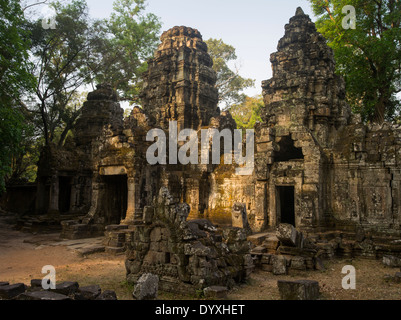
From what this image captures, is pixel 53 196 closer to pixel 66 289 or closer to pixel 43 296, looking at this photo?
pixel 66 289

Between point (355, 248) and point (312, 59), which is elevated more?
point (312, 59)

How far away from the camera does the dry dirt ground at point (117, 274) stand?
6219 mm

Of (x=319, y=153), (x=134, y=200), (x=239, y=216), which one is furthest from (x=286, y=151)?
(x=134, y=200)

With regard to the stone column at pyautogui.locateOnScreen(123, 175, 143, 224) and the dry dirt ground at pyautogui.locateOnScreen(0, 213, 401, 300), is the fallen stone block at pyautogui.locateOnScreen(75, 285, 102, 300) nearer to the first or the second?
the dry dirt ground at pyautogui.locateOnScreen(0, 213, 401, 300)

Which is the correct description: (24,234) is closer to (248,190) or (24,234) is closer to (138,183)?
→ (138,183)

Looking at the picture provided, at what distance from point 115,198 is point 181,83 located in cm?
661

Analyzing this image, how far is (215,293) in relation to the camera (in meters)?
5.60

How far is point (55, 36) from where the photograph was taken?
2061 cm

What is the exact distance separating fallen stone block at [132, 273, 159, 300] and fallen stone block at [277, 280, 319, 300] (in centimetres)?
225

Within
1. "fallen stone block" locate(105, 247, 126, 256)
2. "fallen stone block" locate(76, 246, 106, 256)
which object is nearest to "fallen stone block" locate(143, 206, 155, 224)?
"fallen stone block" locate(105, 247, 126, 256)

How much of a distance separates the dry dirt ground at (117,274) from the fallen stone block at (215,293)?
307 millimetres

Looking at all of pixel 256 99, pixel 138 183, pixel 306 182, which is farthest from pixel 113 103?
pixel 256 99

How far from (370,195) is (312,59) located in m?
6.24

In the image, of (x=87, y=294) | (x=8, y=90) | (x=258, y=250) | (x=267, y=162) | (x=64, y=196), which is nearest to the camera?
(x=87, y=294)
